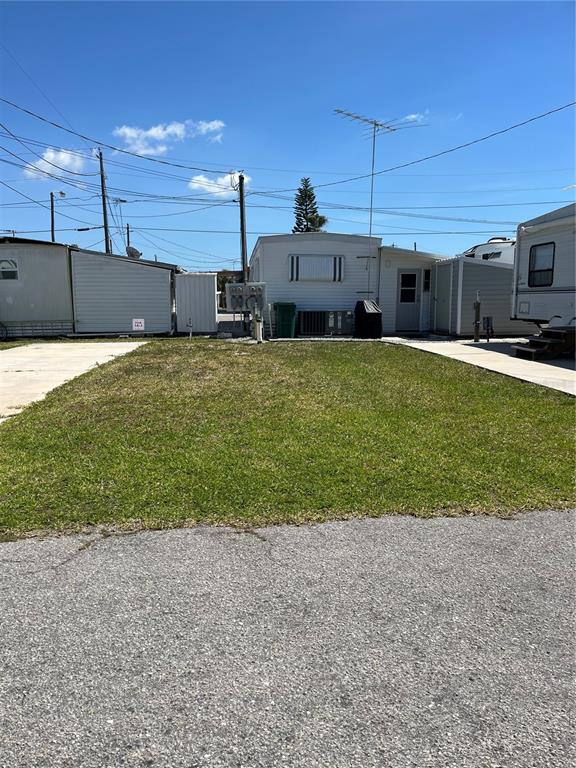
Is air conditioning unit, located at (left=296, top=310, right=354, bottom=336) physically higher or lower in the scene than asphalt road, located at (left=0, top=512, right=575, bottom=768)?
higher

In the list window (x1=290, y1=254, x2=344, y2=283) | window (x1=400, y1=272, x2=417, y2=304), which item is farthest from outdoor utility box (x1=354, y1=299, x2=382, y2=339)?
window (x1=400, y1=272, x2=417, y2=304)

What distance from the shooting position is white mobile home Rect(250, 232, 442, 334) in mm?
17156

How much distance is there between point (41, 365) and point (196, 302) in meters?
7.70

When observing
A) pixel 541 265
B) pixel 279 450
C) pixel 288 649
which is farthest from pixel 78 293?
pixel 288 649

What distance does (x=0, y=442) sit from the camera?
5.04m

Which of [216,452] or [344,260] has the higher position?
[344,260]

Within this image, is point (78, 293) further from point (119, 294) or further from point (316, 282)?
point (316, 282)

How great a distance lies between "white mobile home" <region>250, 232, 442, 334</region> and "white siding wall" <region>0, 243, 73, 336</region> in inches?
253

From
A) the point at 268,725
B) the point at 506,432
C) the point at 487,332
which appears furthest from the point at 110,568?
the point at 487,332

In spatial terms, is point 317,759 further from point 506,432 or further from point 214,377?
point 214,377

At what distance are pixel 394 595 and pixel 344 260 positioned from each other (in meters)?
15.7

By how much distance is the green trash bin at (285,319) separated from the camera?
16812 millimetres

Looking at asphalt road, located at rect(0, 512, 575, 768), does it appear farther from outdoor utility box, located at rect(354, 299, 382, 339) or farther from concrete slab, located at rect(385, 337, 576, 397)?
outdoor utility box, located at rect(354, 299, 382, 339)

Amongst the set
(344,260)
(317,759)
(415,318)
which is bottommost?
(317,759)
